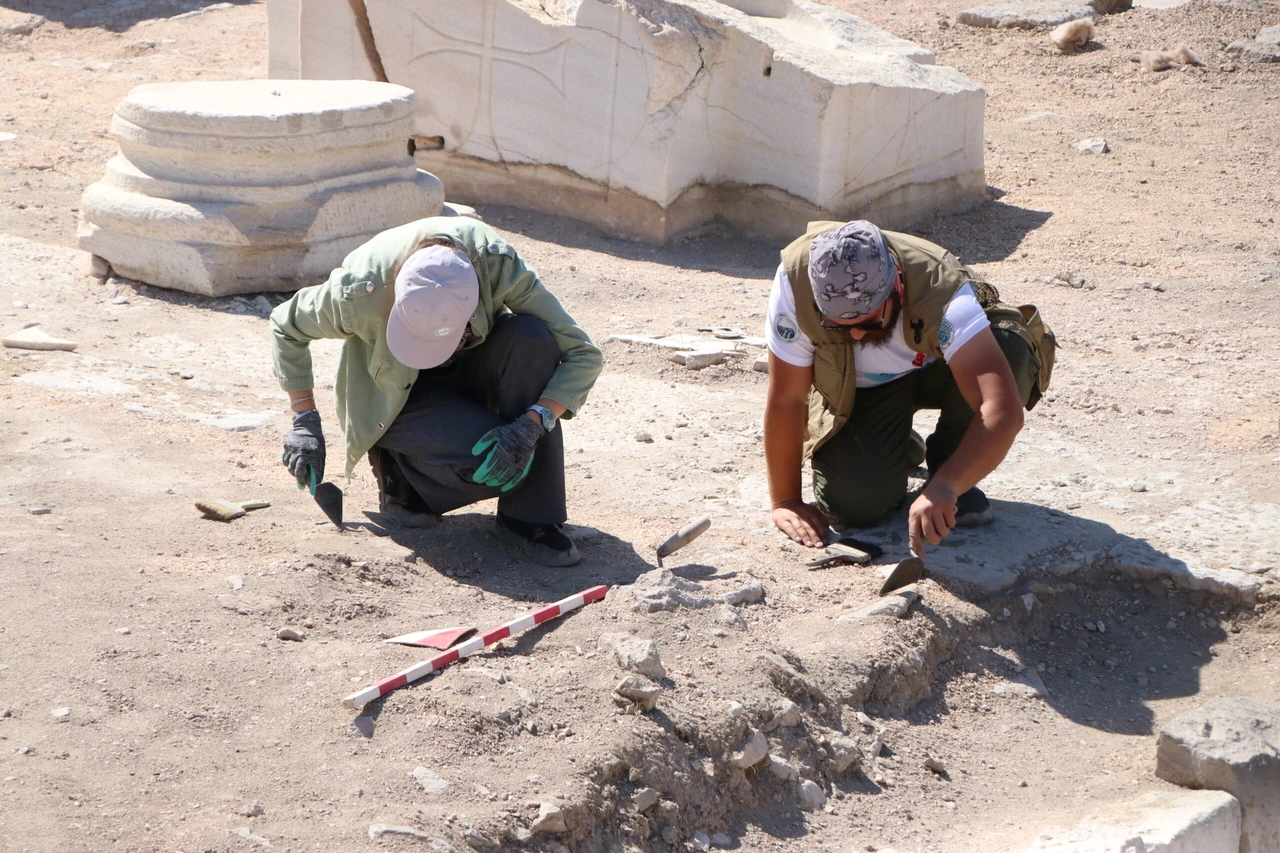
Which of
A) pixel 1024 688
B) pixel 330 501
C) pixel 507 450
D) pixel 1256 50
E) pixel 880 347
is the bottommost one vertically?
pixel 1024 688

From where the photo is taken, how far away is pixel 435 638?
2.61 m

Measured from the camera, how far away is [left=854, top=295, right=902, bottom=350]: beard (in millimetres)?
3039

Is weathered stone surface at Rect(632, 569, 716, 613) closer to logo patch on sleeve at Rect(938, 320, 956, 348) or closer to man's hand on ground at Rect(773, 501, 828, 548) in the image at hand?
man's hand on ground at Rect(773, 501, 828, 548)

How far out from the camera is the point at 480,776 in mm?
2217

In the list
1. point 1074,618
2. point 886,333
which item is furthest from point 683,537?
point 1074,618

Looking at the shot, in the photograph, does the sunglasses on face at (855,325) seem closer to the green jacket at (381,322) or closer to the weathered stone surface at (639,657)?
the green jacket at (381,322)

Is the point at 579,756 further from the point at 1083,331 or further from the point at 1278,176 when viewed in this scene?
the point at 1278,176

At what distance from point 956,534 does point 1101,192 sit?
425cm

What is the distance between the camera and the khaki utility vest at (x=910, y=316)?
2.99 m

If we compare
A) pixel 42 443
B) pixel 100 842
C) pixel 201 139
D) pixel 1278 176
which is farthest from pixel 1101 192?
pixel 100 842

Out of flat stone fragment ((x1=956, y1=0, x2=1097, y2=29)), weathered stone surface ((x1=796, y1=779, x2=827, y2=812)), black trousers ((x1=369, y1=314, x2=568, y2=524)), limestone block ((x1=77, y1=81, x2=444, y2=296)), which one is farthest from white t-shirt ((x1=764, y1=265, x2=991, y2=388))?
flat stone fragment ((x1=956, y1=0, x2=1097, y2=29))

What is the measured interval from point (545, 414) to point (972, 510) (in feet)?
4.07

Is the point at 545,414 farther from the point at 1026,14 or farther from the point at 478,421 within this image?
the point at 1026,14

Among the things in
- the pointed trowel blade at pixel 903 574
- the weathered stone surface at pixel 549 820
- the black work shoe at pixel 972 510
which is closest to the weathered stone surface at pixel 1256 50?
the black work shoe at pixel 972 510
